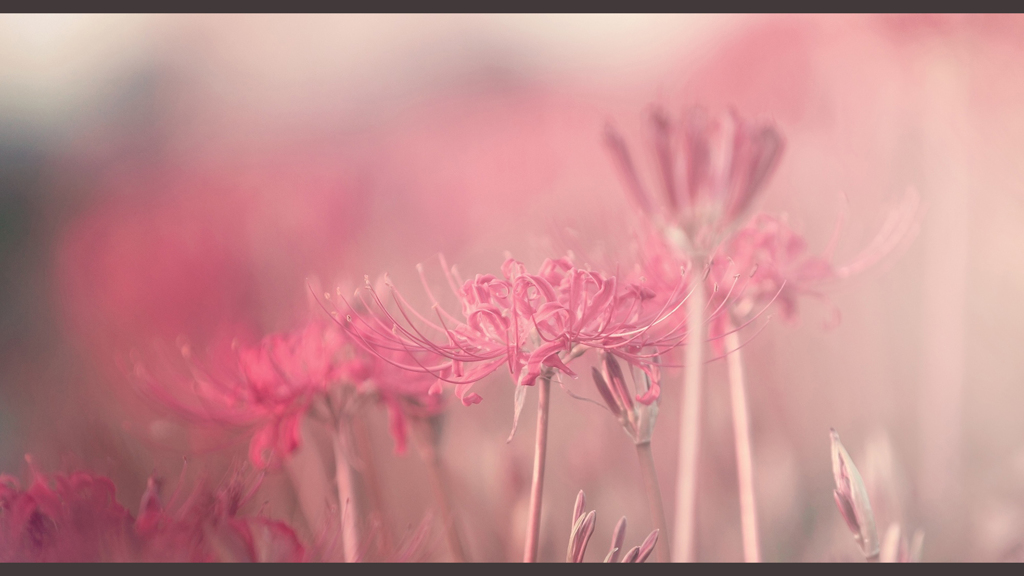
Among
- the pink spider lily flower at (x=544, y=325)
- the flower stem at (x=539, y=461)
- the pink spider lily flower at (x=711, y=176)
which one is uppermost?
the pink spider lily flower at (x=711, y=176)

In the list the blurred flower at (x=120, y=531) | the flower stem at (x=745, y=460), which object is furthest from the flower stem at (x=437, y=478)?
the flower stem at (x=745, y=460)

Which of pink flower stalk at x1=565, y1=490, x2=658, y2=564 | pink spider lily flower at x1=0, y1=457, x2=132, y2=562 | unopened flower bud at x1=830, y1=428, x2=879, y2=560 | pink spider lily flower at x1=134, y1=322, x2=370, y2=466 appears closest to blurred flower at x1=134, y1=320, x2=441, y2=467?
pink spider lily flower at x1=134, y1=322, x2=370, y2=466

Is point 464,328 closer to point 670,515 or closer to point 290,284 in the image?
point 670,515

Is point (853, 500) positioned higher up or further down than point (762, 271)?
further down

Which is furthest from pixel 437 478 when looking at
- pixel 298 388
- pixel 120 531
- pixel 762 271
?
pixel 762 271

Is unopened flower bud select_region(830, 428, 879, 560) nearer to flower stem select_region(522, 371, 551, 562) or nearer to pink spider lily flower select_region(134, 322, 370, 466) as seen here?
flower stem select_region(522, 371, 551, 562)

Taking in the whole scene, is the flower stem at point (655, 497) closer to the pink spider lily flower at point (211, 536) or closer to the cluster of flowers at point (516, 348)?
the cluster of flowers at point (516, 348)

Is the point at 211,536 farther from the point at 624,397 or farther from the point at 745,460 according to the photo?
the point at 745,460
